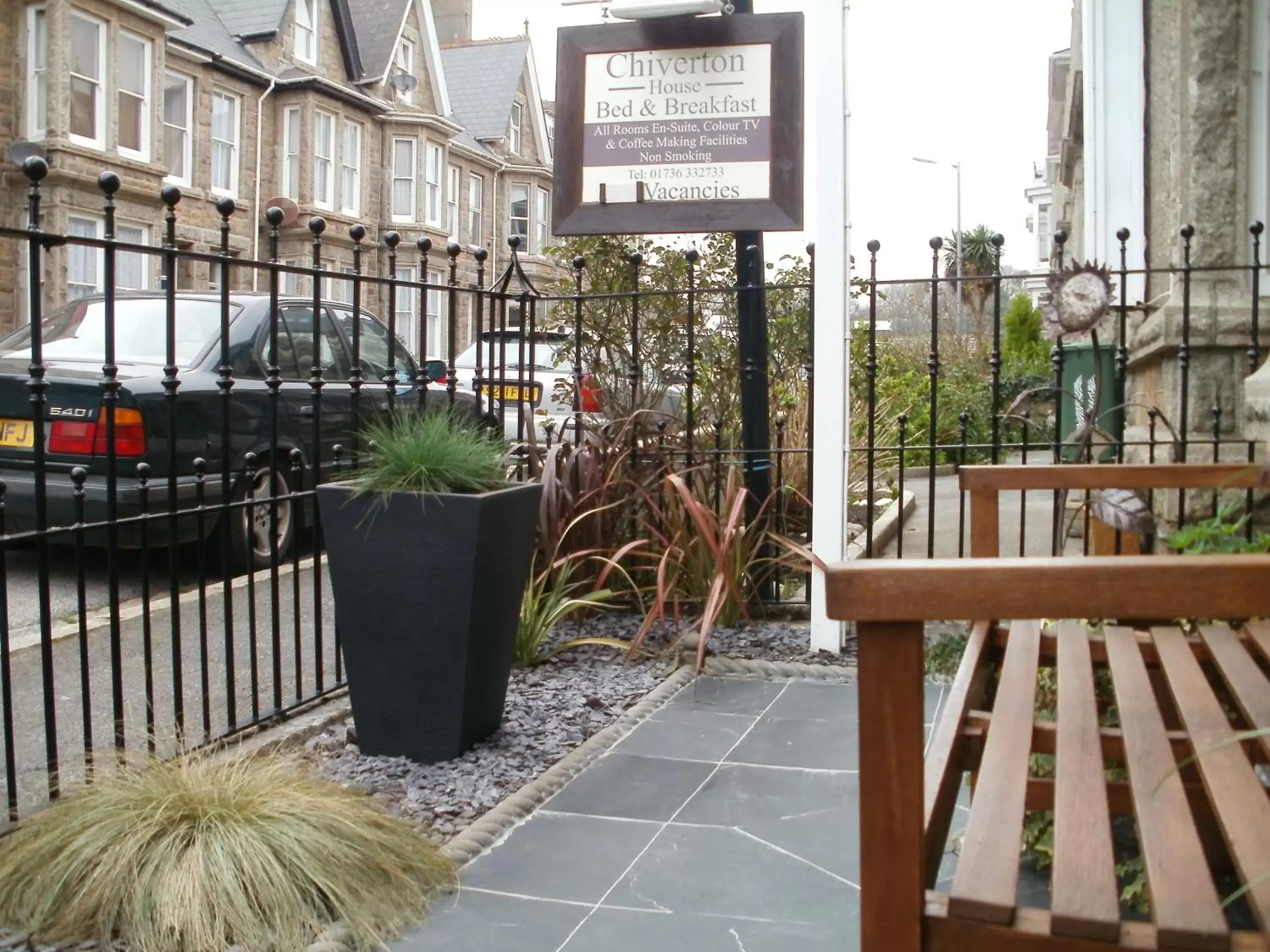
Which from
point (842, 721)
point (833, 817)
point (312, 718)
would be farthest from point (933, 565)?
point (312, 718)

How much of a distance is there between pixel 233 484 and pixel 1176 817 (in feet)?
18.9

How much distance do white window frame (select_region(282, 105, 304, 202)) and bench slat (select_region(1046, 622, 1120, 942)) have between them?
24.8m

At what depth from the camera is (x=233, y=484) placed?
6594mm

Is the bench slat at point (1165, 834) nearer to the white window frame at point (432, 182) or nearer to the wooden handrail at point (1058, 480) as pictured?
the wooden handrail at point (1058, 480)

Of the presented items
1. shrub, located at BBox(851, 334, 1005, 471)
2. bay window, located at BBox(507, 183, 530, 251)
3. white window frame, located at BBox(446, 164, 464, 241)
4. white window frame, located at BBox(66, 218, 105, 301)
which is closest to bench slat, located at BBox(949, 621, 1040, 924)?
shrub, located at BBox(851, 334, 1005, 471)

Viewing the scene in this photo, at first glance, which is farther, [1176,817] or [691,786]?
[691,786]

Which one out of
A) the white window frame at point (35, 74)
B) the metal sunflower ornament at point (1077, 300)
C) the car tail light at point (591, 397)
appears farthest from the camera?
the white window frame at point (35, 74)

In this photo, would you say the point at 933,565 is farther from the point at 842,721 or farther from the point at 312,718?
the point at 312,718

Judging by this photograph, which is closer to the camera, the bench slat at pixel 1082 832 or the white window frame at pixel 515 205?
the bench slat at pixel 1082 832

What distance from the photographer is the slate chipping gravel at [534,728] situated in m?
3.22

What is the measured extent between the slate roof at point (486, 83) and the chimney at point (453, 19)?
6.30 ft

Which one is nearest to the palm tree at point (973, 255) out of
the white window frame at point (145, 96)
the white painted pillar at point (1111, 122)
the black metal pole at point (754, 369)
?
the white window frame at point (145, 96)

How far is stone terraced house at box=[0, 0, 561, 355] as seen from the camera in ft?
62.4

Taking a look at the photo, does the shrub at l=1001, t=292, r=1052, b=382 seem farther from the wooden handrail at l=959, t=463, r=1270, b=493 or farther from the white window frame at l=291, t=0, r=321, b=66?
the white window frame at l=291, t=0, r=321, b=66
